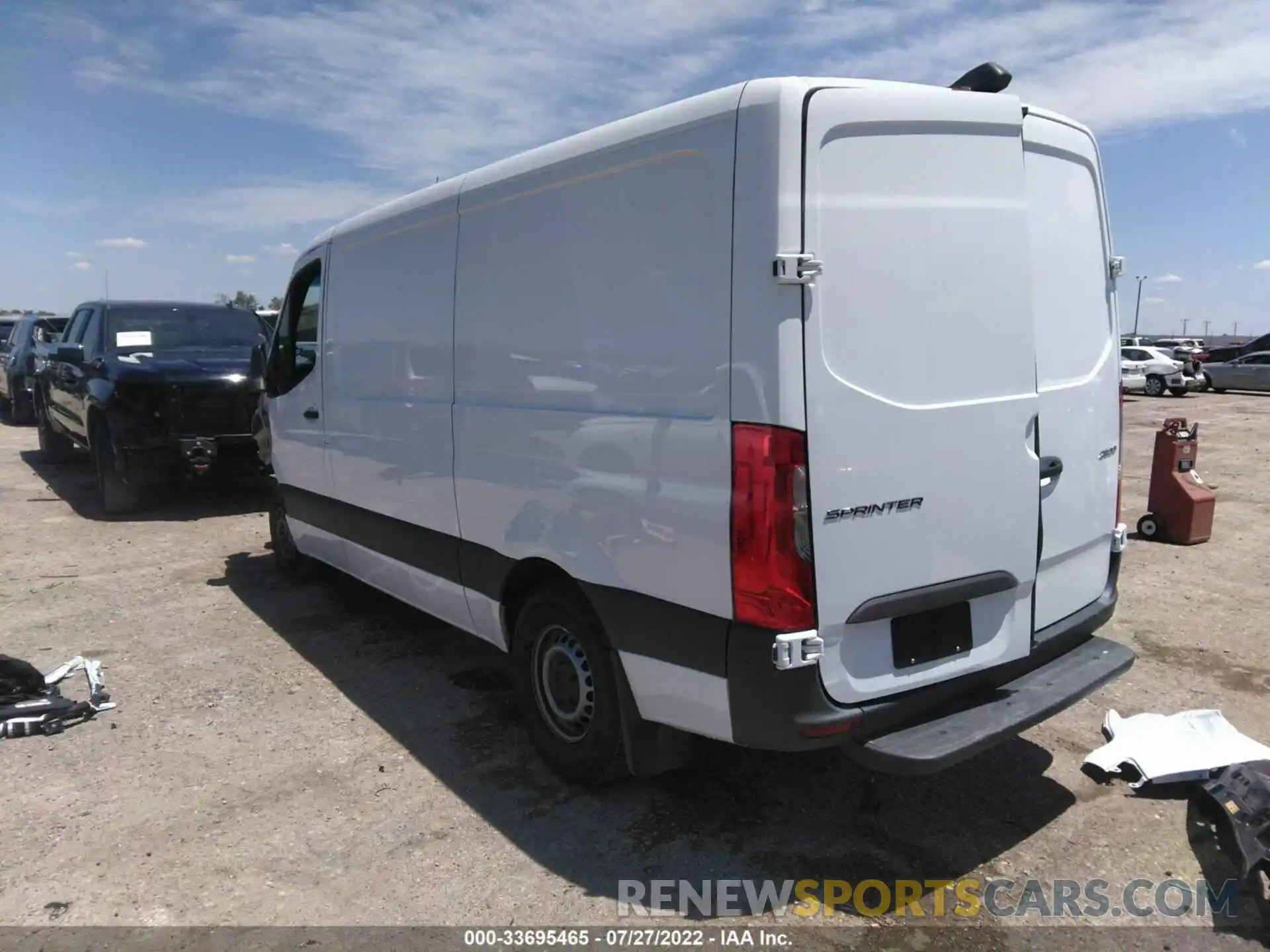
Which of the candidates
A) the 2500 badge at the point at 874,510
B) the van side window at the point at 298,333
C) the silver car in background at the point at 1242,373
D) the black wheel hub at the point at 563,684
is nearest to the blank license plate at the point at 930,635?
the 2500 badge at the point at 874,510

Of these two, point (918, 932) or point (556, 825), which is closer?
point (918, 932)

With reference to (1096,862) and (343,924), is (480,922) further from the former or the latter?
(1096,862)

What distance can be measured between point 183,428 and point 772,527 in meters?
7.75

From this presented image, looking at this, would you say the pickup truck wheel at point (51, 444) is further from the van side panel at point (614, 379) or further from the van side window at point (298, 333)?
the van side panel at point (614, 379)

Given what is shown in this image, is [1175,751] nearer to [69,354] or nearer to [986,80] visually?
[986,80]

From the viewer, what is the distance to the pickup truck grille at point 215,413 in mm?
8852

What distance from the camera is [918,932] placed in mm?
2859

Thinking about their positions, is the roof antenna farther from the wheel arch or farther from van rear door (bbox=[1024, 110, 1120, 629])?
the wheel arch

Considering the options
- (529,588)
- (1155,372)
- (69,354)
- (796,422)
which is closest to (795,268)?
(796,422)

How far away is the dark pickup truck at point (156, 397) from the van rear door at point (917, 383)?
6720 millimetres

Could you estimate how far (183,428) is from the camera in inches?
349

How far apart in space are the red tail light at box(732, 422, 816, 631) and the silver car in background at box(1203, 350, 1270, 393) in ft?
101

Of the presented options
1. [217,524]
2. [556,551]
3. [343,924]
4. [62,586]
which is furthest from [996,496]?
[217,524]

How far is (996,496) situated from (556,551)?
158 cm
